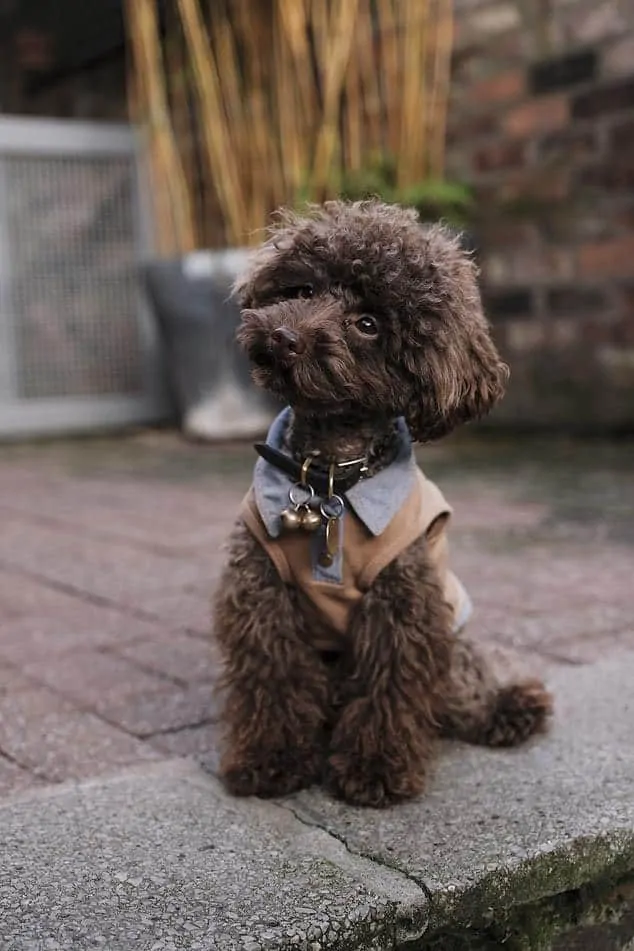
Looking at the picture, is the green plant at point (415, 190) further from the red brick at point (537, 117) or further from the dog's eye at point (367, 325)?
the dog's eye at point (367, 325)

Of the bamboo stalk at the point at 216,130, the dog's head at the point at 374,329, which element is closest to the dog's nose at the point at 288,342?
the dog's head at the point at 374,329

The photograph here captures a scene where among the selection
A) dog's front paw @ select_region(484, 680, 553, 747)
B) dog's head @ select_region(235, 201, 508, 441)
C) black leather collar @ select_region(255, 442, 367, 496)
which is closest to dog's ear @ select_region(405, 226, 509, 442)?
dog's head @ select_region(235, 201, 508, 441)

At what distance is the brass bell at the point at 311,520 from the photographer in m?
1.99

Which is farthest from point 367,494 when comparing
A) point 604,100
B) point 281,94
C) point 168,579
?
point 281,94

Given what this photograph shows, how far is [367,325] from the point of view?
1.94m

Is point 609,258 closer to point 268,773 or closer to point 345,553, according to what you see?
point 345,553

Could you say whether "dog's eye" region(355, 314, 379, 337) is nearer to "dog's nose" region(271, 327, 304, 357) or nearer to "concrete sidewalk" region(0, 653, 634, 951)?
"dog's nose" region(271, 327, 304, 357)

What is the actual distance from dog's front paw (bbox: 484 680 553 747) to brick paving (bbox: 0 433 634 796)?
0.37 metres

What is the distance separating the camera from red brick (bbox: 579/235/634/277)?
5465 millimetres

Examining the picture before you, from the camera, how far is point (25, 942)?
57.3 inches

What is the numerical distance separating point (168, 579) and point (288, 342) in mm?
1820

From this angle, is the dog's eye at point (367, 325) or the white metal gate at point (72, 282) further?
the white metal gate at point (72, 282)

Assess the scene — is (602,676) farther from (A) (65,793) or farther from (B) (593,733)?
(A) (65,793)

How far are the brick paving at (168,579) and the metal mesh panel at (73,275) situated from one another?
4.04ft
